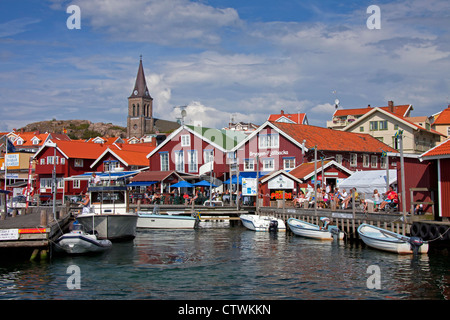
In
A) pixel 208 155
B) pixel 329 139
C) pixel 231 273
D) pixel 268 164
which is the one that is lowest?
pixel 231 273

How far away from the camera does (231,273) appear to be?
768 inches

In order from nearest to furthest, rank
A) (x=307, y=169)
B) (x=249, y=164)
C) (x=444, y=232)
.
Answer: (x=444, y=232) → (x=307, y=169) → (x=249, y=164)

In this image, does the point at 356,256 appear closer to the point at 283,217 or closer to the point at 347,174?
the point at 283,217

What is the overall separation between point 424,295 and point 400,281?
6.95ft

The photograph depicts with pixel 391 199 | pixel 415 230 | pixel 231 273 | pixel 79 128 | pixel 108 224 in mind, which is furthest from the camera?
pixel 79 128

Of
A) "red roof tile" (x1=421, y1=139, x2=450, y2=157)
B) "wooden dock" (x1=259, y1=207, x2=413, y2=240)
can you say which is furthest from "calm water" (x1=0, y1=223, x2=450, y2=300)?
"red roof tile" (x1=421, y1=139, x2=450, y2=157)

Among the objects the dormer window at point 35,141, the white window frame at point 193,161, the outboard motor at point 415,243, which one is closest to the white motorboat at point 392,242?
the outboard motor at point 415,243

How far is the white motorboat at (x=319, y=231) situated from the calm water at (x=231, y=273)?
6.13 feet

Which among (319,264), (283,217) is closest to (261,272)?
(319,264)

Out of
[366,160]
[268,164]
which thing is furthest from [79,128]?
[366,160]

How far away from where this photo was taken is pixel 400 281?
1784 centimetres

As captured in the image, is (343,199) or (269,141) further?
(269,141)

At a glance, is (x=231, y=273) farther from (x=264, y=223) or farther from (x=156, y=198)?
(x=156, y=198)

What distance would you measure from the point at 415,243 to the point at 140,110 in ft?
551
